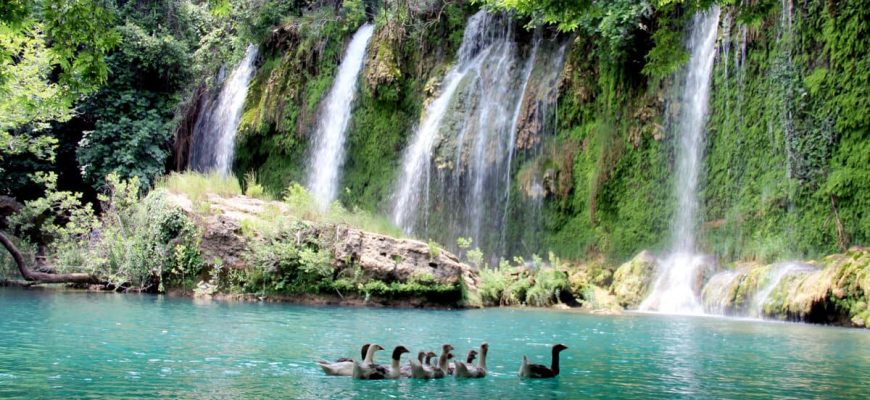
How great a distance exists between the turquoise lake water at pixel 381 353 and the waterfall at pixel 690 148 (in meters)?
3.61

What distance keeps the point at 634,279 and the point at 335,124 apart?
13.2 meters

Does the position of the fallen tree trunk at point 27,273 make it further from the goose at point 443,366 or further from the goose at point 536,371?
the goose at point 536,371

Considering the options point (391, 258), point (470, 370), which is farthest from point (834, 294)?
point (470, 370)

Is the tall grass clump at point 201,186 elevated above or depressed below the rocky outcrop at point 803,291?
above

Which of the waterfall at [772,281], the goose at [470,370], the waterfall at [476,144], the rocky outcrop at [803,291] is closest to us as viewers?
the goose at [470,370]

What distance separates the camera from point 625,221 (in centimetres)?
2284

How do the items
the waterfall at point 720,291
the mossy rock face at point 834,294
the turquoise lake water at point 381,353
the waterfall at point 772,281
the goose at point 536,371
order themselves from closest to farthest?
the turquoise lake water at point 381,353, the goose at point 536,371, the mossy rock face at point 834,294, the waterfall at point 772,281, the waterfall at point 720,291

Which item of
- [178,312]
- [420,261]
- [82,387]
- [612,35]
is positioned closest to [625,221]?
[612,35]

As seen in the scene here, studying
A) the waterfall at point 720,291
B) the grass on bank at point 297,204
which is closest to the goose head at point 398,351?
the grass on bank at point 297,204

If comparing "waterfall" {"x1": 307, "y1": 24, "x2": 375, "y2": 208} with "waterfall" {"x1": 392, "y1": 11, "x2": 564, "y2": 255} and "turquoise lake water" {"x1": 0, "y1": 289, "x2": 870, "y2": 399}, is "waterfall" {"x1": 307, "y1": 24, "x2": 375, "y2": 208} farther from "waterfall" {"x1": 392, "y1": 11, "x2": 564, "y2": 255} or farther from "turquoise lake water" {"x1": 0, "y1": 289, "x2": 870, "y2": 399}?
"turquoise lake water" {"x1": 0, "y1": 289, "x2": 870, "y2": 399}

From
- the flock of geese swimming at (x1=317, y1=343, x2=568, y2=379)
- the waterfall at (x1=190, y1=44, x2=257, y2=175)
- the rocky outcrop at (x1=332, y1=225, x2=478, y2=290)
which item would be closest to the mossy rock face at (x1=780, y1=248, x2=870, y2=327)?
the rocky outcrop at (x1=332, y1=225, x2=478, y2=290)

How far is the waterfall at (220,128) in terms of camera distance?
104 ft

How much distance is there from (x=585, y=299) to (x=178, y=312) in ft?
33.6

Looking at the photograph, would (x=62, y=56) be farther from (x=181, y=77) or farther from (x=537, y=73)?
(x=181, y=77)
